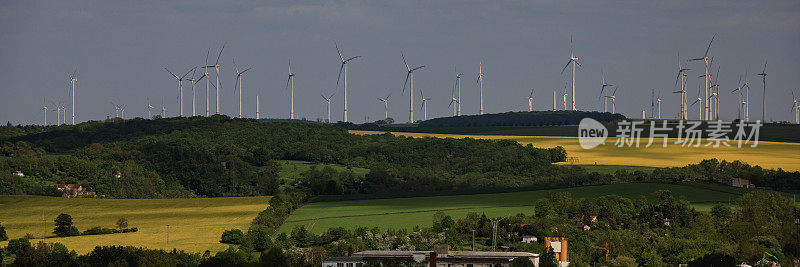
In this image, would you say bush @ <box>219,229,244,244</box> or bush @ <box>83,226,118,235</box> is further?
bush @ <box>83,226,118,235</box>

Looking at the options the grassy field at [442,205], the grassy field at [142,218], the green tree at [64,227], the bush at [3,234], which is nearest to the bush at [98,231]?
the green tree at [64,227]

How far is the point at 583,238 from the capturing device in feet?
347

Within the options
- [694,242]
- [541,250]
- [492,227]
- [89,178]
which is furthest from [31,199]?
[694,242]

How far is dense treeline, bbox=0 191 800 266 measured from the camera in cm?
9119

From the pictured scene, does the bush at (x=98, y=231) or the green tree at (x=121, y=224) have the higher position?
the green tree at (x=121, y=224)

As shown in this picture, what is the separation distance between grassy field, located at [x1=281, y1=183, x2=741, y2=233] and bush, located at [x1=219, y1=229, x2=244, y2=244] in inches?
339

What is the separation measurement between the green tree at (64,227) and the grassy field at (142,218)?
45.3 inches

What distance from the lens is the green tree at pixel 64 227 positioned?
390ft

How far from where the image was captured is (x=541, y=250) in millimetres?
95000

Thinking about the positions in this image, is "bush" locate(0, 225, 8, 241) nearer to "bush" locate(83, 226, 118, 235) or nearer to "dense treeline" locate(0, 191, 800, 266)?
"dense treeline" locate(0, 191, 800, 266)

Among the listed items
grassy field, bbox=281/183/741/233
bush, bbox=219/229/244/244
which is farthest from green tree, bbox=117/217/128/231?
grassy field, bbox=281/183/741/233

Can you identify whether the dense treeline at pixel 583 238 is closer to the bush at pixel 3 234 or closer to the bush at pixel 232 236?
the bush at pixel 232 236

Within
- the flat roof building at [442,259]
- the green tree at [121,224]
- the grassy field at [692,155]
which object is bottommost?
the green tree at [121,224]

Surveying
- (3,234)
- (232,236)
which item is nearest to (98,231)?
(3,234)
